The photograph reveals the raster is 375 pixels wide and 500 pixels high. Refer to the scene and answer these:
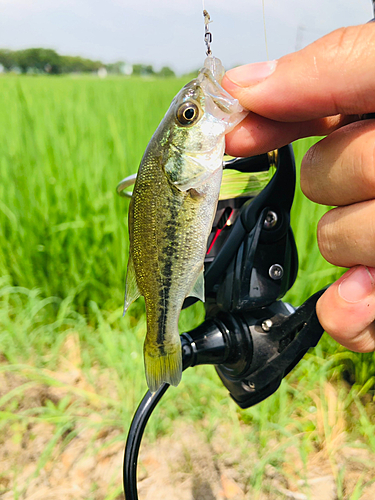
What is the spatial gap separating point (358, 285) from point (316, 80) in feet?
1.38

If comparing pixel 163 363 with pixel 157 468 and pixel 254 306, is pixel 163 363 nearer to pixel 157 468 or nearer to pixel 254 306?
pixel 254 306

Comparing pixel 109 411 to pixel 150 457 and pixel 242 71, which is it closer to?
pixel 150 457

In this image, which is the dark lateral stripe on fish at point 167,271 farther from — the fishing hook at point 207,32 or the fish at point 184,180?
the fishing hook at point 207,32

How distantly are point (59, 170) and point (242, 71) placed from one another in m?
2.13

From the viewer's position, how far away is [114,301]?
235 cm

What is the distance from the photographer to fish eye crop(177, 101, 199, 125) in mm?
777

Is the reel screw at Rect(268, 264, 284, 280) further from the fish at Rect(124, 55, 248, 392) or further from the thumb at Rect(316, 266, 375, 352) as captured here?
the fish at Rect(124, 55, 248, 392)

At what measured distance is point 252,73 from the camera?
30.0 inches

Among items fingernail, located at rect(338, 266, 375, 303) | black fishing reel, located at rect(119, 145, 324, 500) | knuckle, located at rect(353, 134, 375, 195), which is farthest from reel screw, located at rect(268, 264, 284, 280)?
knuckle, located at rect(353, 134, 375, 195)

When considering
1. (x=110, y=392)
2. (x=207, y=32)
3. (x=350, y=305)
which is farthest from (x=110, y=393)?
(x=207, y=32)

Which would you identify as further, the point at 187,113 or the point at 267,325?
the point at 267,325

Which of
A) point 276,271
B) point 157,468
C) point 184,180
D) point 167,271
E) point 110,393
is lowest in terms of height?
point 157,468

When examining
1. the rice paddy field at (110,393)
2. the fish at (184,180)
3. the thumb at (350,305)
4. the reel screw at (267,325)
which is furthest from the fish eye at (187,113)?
the rice paddy field at (110,393)

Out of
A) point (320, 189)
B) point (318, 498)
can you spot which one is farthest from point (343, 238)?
point (318, 498)
